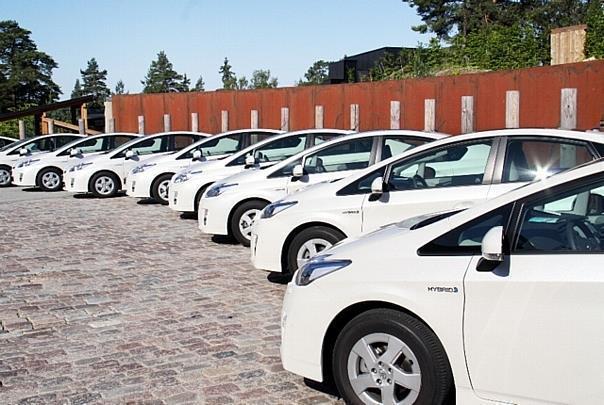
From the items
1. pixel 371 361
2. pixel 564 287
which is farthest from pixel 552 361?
pixel 371 361

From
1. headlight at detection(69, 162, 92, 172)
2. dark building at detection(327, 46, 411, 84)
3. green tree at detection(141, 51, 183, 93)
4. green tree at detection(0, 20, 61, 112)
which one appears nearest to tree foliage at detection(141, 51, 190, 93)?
green tree at detection(141, 51, 183, 93)

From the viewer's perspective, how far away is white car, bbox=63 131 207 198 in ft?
56.1

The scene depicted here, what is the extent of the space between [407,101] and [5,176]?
1114 cm

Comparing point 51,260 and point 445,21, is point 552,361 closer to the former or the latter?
point 51,260

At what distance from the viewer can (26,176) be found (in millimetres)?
19094

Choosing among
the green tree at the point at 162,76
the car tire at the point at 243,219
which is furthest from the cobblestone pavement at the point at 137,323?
the green tree at the point at 162,76

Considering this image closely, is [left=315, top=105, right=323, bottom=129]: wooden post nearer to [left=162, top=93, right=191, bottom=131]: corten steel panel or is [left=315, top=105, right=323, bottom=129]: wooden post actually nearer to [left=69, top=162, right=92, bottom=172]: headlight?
[left=69, top=162, right=92, bottom=172]: headlight

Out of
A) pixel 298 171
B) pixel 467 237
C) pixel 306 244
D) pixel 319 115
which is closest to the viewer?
pixel 467 237

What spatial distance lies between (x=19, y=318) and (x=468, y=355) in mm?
4406

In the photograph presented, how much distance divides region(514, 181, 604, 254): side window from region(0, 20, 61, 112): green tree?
70746 mm

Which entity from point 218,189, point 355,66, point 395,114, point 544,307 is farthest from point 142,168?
point 355,66

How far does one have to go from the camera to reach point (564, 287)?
3576 mm

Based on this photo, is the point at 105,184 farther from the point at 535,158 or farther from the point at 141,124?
the point at 535,158

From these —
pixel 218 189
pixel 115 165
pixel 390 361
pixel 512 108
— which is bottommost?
pixel 390 361
